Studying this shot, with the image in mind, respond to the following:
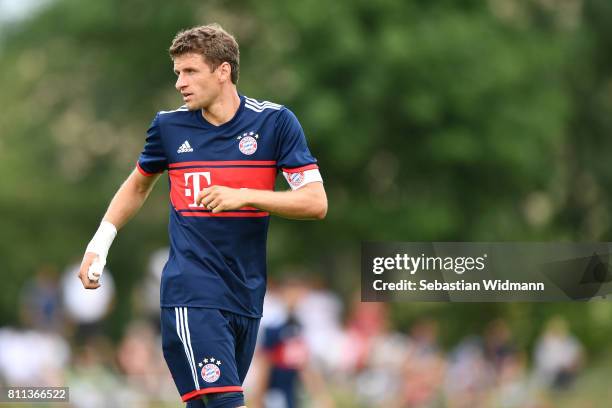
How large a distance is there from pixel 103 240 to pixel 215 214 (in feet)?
2.19

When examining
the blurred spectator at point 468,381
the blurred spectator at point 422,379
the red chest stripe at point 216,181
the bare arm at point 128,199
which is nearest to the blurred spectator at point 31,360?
the blurred spectator at point 422,379

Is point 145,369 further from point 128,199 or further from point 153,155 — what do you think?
point 153,155

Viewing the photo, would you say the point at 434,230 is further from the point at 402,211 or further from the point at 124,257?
the point at 124,257

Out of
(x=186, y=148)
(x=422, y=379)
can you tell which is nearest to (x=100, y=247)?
(x=186, y=148)

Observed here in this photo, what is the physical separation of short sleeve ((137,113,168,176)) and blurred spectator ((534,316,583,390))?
13.0 meters

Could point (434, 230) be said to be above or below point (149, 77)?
below

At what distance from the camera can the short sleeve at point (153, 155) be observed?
677cm

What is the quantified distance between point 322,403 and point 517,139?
13.9m

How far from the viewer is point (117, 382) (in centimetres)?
1695

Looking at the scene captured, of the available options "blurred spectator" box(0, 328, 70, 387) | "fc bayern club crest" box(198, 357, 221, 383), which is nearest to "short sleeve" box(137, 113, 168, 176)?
"fc bayern club crest" box(198, 357, 221, 383)

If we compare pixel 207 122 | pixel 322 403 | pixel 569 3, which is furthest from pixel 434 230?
pixel 207 122

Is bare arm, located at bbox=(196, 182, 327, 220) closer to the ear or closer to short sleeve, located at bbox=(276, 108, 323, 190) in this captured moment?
short sleeve, located at bbox=(276, 108, 323, 190)

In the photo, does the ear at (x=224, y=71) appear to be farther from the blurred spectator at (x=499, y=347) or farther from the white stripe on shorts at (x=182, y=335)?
the blurred spectator at (x=499, y=347)

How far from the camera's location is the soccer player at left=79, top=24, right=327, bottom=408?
6465 mm
